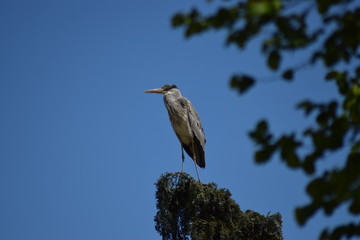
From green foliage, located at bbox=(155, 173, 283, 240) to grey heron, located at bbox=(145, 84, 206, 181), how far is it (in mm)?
2539

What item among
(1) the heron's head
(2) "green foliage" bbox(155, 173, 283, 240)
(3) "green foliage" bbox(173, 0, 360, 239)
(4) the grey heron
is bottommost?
(3) "green foliage" bbox(173, 0, 360, 239)

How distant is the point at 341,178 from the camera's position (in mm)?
1965

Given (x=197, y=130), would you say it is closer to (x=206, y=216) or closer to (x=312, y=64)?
(x=206, y=216)

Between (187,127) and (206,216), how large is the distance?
3.25m

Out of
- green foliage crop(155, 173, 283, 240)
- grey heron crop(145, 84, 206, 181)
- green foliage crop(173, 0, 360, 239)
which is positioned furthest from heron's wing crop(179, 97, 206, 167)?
green foliage crop(173, 0, 360, 239)

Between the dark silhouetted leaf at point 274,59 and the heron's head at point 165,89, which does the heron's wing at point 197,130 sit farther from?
the dark silhouetted leaf at point 274,59

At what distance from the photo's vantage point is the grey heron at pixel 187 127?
1010 cm

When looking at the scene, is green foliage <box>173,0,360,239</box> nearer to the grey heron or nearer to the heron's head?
the grey heron

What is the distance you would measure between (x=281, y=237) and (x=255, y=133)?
530cm

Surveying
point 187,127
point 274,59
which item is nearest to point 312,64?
point 274,59

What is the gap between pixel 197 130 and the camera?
10211 mm

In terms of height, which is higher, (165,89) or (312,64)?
(165,89)

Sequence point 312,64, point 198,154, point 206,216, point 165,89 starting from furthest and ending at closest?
point 165,89 < point 198,154 < point 206,216 < point 312,64

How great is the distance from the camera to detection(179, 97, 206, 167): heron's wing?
33.0 ft
